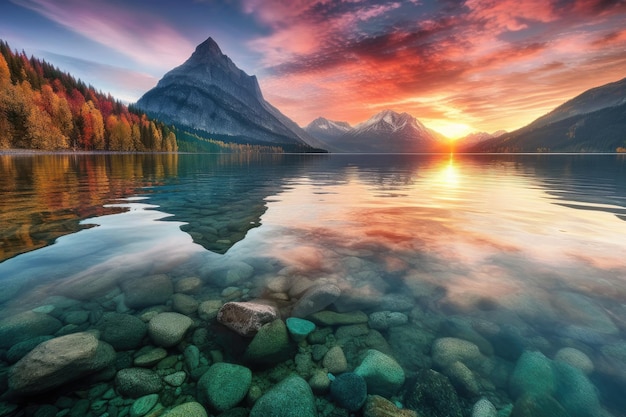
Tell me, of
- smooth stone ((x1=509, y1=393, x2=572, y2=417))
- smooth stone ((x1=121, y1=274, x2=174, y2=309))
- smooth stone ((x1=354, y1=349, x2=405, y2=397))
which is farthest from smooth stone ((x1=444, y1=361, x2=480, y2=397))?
smooth stone ((x1=121, y1=274, x2=174, y2=309))

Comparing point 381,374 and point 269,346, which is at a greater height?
point 269,346

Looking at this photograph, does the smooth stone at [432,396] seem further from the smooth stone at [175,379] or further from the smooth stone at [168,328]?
the smooth stone at [168,328]

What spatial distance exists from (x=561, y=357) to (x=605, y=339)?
138 centimetres

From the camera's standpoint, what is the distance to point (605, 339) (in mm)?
→ 6199

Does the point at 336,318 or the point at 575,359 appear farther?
the point at 336,318

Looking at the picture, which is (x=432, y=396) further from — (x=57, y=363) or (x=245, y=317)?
(x=57, y=363)

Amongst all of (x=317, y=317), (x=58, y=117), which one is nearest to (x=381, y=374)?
(x=317, y=317)

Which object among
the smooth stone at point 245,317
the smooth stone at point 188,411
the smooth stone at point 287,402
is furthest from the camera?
the smooth stone at point 245,317

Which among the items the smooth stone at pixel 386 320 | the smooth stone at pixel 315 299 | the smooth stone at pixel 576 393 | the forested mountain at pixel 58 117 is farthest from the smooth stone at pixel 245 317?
the forested mountain at pixel 58 117

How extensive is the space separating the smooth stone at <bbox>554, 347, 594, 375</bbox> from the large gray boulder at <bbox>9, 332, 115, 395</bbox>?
27.3 ft

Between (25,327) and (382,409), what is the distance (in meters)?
6.96

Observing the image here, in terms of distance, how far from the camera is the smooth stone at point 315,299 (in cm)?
724

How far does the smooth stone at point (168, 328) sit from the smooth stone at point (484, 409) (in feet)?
17.6

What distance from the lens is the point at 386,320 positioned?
6969mm
